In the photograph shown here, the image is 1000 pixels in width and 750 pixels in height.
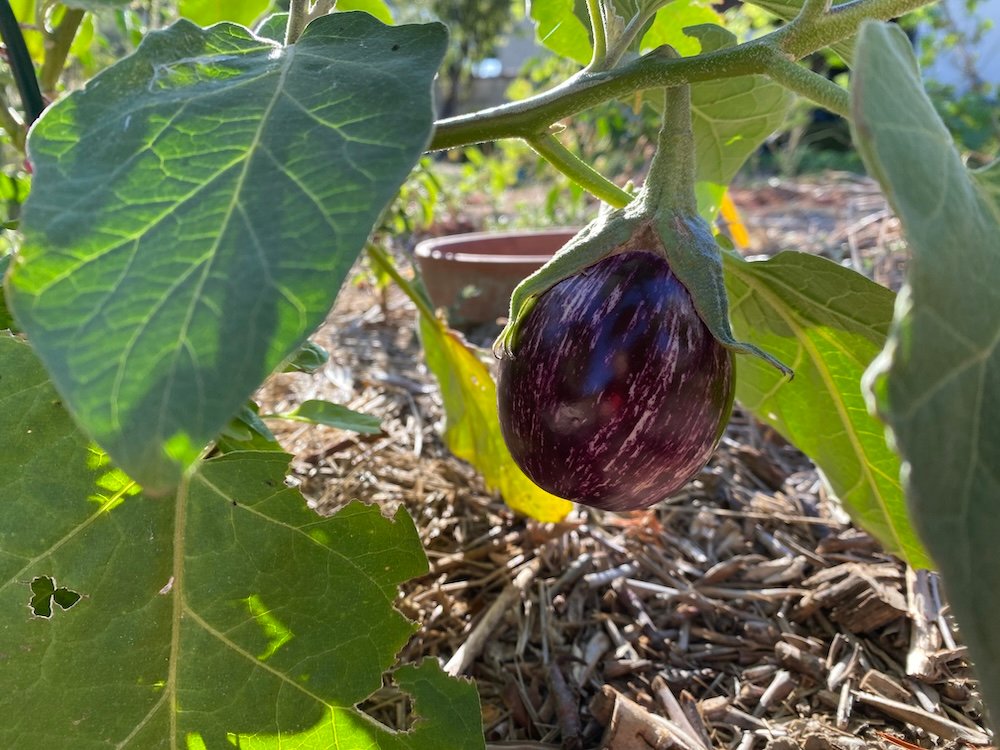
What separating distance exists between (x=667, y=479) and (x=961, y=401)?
22 cm

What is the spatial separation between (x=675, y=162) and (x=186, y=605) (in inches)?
15.0

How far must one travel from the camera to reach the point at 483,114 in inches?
19.5

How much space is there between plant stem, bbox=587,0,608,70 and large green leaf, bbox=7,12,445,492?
162 millimetres

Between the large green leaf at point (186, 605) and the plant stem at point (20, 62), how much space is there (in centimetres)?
21

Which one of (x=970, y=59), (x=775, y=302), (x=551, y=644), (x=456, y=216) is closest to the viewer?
(x=775, y=302)

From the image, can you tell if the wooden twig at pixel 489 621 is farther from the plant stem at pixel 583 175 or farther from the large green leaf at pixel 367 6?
the large green leaf at pixel 367 6

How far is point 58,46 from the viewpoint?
76cm

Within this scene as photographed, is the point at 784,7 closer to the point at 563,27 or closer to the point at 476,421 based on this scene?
the point at 563,27

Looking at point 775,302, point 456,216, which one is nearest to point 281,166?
point 775,302

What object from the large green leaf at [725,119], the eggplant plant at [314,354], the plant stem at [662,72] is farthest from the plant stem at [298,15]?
the large green leaf at [725,119]

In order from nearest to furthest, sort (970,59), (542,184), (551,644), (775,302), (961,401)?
(961,401) → (775,302) → (551,644) → (970,59) → (542,184)

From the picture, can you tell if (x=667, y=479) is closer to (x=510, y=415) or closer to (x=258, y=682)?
(x=510, y=415)

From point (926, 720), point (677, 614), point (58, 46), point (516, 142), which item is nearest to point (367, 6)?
point (58, 46)

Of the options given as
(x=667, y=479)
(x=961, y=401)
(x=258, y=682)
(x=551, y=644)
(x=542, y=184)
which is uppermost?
(x=961, y=401)
